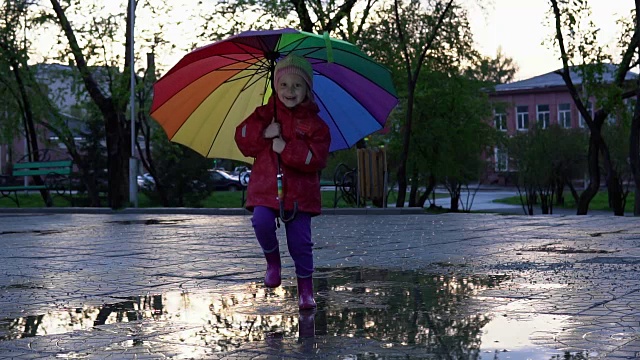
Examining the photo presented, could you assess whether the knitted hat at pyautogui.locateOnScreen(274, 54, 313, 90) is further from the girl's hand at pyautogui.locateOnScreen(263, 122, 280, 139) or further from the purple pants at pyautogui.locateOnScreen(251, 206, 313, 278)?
the purple pants at pyautogui.locateOnScreen(251, 206, 313, 278)

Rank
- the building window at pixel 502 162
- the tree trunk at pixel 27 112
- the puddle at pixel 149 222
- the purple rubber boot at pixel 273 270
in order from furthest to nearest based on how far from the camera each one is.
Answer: the building window at pixel 502 162 < the tree trunk at pixel 27 112 < the puddle at pixel 149 222 < the purple rubber boot at pixel 273 270

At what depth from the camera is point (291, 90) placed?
20.8 feet

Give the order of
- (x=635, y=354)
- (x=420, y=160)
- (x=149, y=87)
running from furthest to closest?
(x=420, y=160), (x=149, y=87), (x=635, y=354)

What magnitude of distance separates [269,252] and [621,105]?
21.6m

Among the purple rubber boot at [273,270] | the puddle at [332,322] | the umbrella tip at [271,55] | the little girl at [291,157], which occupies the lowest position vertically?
the puddle at [332,322]

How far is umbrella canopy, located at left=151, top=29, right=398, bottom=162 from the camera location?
286 inches

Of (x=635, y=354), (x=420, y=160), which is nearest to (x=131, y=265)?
(x=635, y=354)

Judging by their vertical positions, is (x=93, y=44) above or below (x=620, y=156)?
above

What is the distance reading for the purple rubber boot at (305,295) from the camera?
20.2ft

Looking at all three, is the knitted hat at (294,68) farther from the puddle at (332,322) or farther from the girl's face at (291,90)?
the puddle at (332,322)

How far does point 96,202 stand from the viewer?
95.3 ft

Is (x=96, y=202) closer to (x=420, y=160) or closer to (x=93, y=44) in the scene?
(x=93, y=44)

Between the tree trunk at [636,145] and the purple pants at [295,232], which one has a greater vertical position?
the tree trunk at [636,145]

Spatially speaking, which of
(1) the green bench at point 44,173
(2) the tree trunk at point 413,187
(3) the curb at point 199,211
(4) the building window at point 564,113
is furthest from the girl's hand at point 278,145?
(4) the building window at point 564,113
